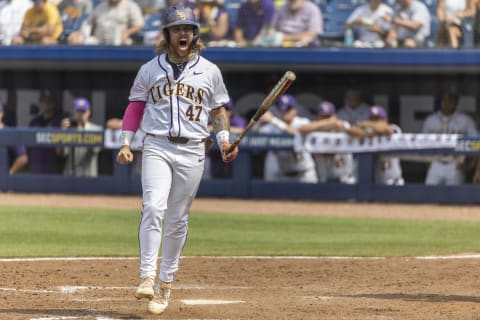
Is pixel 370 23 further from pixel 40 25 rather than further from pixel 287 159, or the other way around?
pixel 40 25

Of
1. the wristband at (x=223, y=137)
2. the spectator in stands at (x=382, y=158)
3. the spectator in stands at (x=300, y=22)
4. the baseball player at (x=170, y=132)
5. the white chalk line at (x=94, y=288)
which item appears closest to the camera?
the baseball player at (x=170, y=132)

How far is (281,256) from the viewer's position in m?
9.45

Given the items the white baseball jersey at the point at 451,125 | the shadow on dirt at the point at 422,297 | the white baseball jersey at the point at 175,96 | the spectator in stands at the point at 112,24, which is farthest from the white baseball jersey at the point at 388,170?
the white baseball jersey at the point at 175,96

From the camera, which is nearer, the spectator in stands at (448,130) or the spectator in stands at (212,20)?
the spectator in stands at (448,130)

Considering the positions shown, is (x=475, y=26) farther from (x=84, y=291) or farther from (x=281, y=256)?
(x=84, y=291)

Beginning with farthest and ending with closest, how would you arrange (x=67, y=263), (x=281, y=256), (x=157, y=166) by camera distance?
(x=281, y=256) < (x=67, y=263) < (x=157, y=166)

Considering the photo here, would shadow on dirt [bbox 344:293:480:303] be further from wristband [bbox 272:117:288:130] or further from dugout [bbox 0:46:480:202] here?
wristband [bbox 272:117:288:130]

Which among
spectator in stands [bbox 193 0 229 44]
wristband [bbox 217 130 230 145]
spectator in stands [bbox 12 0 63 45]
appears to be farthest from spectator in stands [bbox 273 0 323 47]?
wristband [bbox 217 130 230 145]

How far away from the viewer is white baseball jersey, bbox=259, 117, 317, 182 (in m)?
15.6

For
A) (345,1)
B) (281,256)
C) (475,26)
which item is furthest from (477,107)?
(281,256)

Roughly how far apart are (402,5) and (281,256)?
7921 millimetres

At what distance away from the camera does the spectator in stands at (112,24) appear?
56.6 ft

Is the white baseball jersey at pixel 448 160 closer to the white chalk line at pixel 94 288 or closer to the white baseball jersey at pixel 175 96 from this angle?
the white chalk line at pixel 94 288

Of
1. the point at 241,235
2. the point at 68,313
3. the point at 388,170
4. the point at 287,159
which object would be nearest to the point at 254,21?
the point at 287,159
